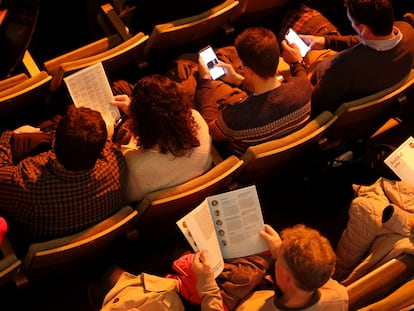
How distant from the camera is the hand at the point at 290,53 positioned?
3.18 metres

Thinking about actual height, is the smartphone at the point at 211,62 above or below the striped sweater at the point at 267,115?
above

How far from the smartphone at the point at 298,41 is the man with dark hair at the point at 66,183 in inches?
53.7

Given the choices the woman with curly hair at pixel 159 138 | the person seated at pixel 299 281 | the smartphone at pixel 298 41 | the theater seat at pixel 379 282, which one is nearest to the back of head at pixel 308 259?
the person seated at pixel 299 281

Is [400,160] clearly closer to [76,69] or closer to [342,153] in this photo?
[342,153]

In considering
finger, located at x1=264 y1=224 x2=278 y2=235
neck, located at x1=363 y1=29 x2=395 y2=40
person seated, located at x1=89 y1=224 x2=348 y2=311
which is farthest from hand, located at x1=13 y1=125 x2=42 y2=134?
neck, located at x1=363 y1=29 x2=395 y2=40

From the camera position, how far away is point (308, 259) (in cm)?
204

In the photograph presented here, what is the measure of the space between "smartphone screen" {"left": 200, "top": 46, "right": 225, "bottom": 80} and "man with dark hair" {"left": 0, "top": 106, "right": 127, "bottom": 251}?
87cm

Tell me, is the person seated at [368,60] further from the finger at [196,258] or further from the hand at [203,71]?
the finger at [196,258]

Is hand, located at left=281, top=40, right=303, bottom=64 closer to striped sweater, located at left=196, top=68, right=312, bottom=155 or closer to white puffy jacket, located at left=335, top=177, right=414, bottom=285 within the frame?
striped sweater, located at left=196, top=68, right=312, bottom=155

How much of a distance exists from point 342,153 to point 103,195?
1.19m

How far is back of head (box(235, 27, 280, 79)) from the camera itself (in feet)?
8.67

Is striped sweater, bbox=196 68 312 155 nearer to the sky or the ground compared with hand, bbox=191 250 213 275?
nearer to the sky

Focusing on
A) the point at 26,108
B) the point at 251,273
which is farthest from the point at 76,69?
the point at 251,273

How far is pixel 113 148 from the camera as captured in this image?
8.23ft
